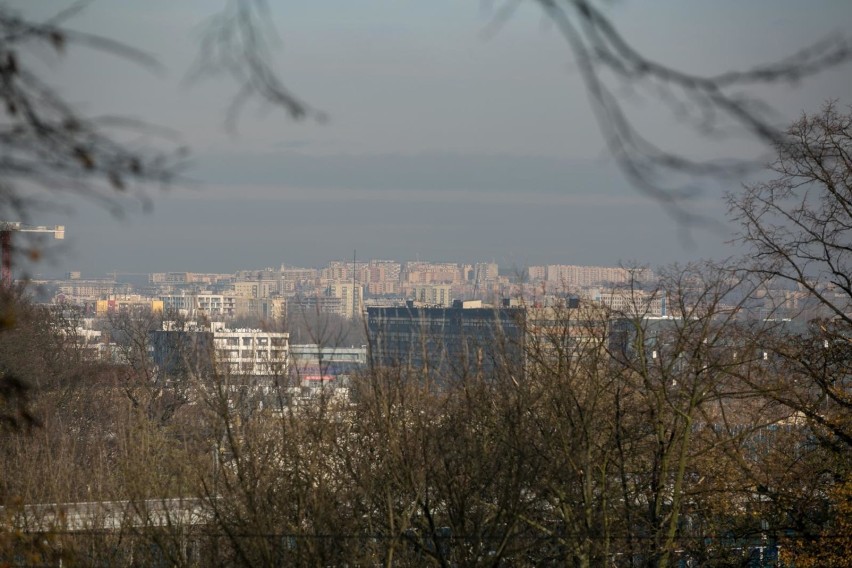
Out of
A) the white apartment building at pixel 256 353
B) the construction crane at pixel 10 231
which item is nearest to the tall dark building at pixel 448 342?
the white apartment building at pixel 256 353

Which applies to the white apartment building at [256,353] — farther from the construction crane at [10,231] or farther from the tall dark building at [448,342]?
the construction crane at [10,231]

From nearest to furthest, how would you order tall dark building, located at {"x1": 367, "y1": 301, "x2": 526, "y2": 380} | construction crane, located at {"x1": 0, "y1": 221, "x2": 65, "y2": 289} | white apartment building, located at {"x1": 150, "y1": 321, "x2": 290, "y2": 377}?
construction crane, located at {"x1": 0, "y1": 221, "x2": 65, "y2": 289} < white apartment building, located at {"x1": 150, "y1": 321, "x2": 290, "y2": 377} < tall dark building, located at {"x1": 367, "y1": 301, "x2": 526, "y2": 380}

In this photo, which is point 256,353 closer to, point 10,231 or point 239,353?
point 239,353

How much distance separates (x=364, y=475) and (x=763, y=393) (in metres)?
8.09

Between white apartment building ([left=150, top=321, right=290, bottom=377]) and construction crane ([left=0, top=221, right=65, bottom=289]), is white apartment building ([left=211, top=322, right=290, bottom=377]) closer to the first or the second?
white apartment building ([left=150, top=321, right=290, bottom=377])

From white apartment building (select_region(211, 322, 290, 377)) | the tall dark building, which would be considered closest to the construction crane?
white apartment building (select_region(211, 322, 290, 377))

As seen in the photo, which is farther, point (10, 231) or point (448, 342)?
point (448, 342)

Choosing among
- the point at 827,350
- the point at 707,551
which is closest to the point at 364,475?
the point at 707,551

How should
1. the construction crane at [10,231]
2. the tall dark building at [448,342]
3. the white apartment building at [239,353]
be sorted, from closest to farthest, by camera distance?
the construction crane at [10,231]
the white apartment building at [239,353]
the tall dark building at [448,342]

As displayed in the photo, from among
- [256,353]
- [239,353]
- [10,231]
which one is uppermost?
[10,231]

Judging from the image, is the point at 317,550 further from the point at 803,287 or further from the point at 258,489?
the point at 803,287

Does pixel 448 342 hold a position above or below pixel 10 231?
below

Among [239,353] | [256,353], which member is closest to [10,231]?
[256,353]

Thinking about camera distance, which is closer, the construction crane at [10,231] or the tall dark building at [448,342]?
the construction crane at [10,231]
